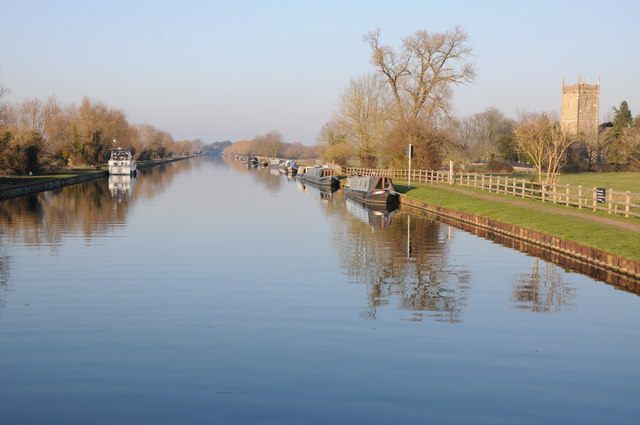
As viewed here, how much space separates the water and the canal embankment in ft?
5.11

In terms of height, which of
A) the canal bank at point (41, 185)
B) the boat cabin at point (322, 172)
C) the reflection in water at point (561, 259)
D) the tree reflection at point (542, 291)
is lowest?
the tree reflection at point (542, 291)

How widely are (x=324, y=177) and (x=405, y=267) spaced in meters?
48.6

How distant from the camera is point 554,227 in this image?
2652cm

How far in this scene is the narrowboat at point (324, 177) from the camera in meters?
67.9

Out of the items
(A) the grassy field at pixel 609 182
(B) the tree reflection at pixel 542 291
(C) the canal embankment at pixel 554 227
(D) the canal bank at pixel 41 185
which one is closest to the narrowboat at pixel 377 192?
(C) the canal embankment at pixel 554 227

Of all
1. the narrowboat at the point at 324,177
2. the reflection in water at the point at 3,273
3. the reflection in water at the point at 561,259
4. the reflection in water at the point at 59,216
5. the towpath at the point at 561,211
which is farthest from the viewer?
the narrowboat at the point at 324,177

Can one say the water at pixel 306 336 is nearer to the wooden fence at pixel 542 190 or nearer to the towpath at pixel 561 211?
the towpath at pixel 561 211

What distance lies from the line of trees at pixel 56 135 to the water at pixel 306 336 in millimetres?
43451

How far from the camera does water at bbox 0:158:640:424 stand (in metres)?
8.92

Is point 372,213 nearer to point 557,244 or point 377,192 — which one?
point 377,192

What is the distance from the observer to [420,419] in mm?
8500

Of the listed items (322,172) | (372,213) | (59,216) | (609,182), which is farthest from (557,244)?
(609,182)

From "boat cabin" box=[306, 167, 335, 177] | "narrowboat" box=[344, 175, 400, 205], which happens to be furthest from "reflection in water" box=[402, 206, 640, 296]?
"boat cabin" box=[306, 167, 335, 177]

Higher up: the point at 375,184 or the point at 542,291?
the point at 375,184
